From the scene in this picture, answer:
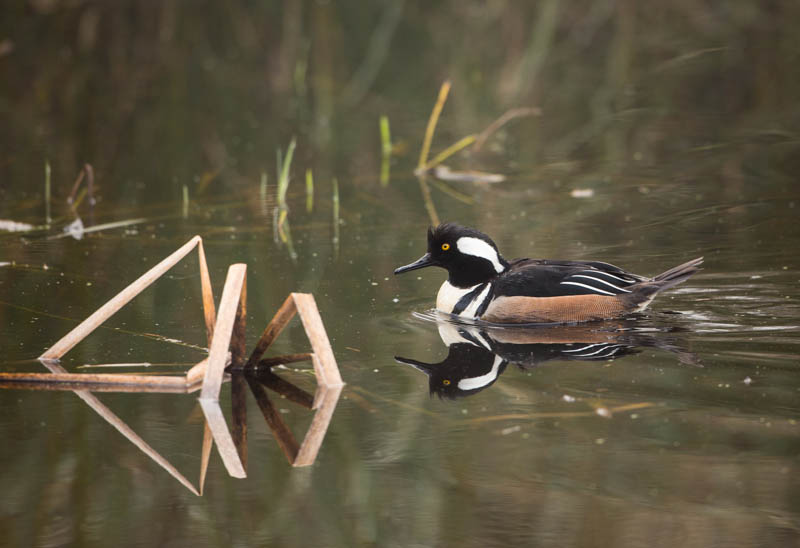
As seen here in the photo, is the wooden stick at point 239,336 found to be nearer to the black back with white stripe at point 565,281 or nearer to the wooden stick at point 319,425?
the wooden stick at point 319,425

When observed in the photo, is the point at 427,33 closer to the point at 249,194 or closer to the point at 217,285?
the point at 249,194

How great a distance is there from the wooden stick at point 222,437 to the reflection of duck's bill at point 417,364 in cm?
125

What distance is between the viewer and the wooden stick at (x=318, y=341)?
587 cm

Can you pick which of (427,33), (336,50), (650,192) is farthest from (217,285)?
(427,33)

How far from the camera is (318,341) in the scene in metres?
5.87

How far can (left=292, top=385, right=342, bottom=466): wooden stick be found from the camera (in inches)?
207

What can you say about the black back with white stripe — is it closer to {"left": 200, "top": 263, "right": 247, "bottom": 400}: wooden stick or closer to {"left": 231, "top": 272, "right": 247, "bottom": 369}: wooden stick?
{"left": 231, "top": 272, "right": 247, "bottom": 369}: wooden stick

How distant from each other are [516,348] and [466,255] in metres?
1.12

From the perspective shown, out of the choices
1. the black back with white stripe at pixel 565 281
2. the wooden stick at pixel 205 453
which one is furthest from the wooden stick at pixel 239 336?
the black back with white stripe at pixel 565 281

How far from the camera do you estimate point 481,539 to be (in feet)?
14.6

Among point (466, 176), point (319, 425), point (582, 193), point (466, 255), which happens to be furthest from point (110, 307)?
point (466, 176)

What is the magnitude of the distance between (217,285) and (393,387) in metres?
2.57

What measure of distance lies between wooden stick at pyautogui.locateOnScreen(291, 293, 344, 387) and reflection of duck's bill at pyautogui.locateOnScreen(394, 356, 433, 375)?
652mm

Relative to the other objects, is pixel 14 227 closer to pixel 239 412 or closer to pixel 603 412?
pixel 239 412
